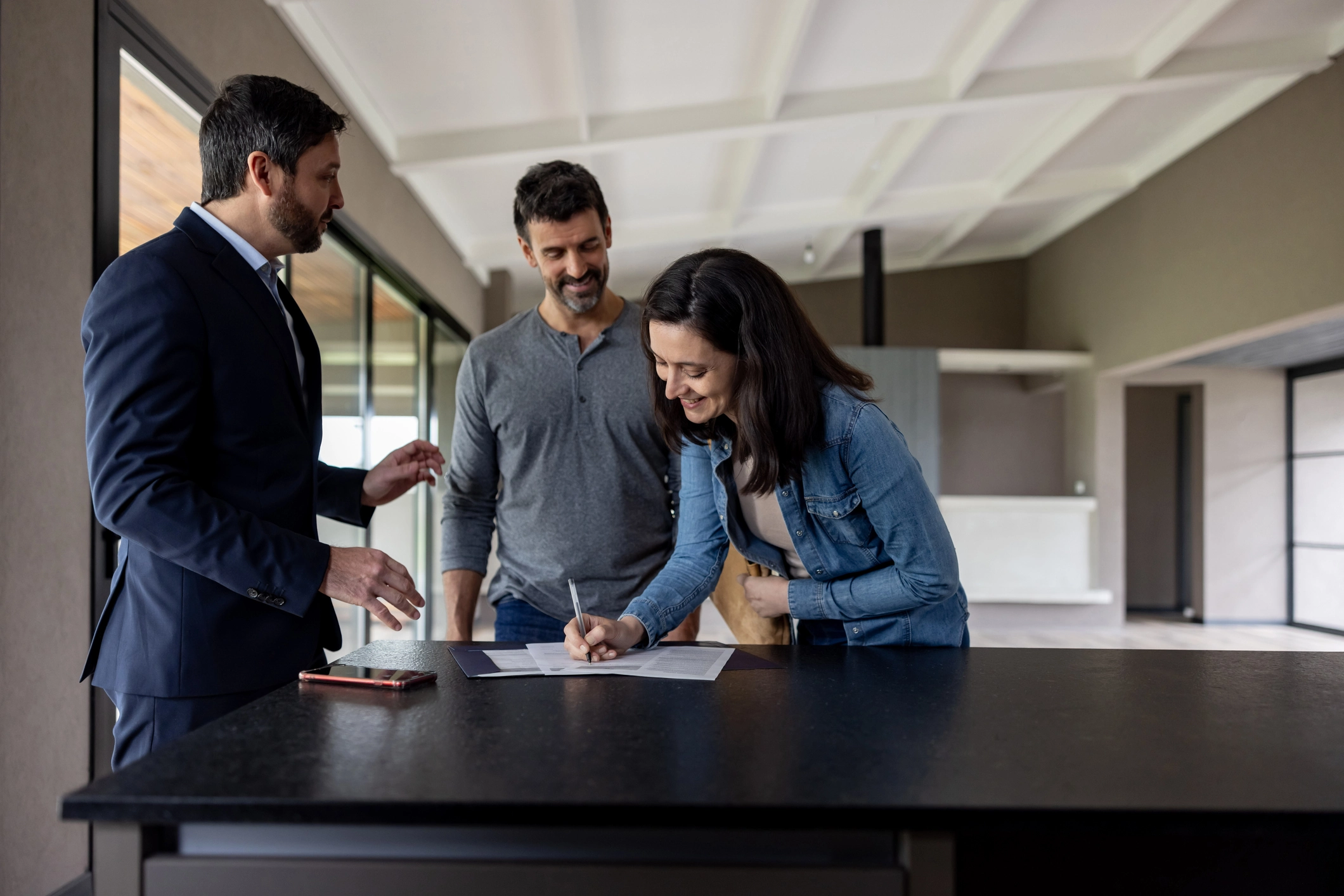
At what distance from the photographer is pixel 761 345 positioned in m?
1.50

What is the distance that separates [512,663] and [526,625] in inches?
25.6

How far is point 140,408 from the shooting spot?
3.99ft

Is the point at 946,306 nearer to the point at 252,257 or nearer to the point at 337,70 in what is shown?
the point at 337,70

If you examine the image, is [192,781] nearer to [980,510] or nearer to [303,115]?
[303,115]

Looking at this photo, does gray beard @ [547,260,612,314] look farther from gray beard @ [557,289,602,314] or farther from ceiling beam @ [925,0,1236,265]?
ceiling beam @ [925,0,1236,265]

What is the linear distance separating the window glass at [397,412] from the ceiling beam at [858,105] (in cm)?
93

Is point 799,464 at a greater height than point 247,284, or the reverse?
point 247,284

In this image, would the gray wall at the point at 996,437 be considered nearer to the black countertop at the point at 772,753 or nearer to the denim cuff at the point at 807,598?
the denim cuff at the point at 807,598

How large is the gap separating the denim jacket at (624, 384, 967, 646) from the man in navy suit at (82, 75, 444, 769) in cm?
52

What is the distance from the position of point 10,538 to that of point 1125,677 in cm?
201

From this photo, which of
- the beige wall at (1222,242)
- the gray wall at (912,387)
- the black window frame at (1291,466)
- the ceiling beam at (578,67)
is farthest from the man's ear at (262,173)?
the black window frame at (1291,466)

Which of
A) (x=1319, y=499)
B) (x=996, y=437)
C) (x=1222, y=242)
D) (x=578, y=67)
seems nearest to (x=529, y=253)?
(x=578, y=67)

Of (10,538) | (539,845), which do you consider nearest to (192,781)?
(539,845)

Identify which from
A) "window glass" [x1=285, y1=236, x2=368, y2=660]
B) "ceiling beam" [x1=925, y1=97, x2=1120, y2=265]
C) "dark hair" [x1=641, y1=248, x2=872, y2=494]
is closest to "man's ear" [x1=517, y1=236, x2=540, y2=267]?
"dark hair" [x1=641, y1=248, x2=872, y2=494]
